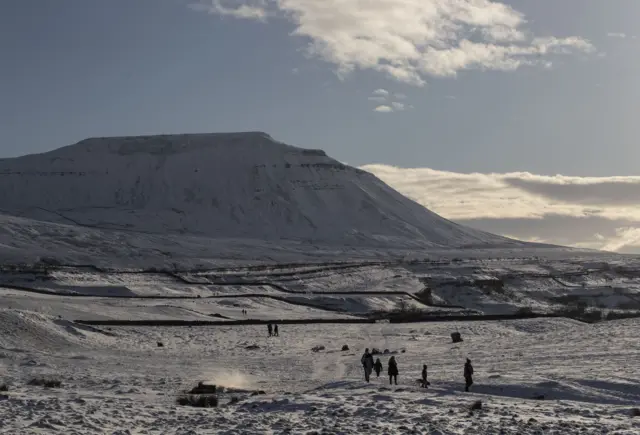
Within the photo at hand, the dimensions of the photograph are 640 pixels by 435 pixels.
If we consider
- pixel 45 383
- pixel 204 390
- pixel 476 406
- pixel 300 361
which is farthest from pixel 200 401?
pixel 300 361

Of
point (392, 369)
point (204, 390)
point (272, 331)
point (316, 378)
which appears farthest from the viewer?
point (272, 331)

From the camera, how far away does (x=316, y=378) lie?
82.4ft

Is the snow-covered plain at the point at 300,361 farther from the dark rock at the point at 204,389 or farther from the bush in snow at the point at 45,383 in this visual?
the dark rock at the point at 204,389

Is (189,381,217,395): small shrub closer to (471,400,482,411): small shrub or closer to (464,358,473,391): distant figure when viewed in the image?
(464,358,473,391): distant figure

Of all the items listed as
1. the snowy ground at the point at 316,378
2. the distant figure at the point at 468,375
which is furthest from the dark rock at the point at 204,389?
the distant figure at the point at 468,375

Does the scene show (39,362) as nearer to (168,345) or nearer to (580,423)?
(168,345)

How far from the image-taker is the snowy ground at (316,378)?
1480 cm

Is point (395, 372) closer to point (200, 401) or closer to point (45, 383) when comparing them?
point (200, 401)

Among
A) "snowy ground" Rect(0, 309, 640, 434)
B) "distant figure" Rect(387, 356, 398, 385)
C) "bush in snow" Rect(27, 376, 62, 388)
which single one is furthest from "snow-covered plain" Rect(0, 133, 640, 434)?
"distant figure" Rect(387, 356, 398, 385)

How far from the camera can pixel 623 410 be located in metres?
17.1

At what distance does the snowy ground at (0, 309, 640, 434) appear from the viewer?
14797 millimetres

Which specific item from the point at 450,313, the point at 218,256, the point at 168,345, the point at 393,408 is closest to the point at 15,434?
the point at 393,408

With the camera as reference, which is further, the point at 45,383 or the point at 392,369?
the point at 392,369

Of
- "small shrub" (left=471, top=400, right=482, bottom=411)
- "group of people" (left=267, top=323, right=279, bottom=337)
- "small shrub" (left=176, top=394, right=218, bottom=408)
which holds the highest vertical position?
"small shrub" (left=471, top=400, right=482, bottom=411)
